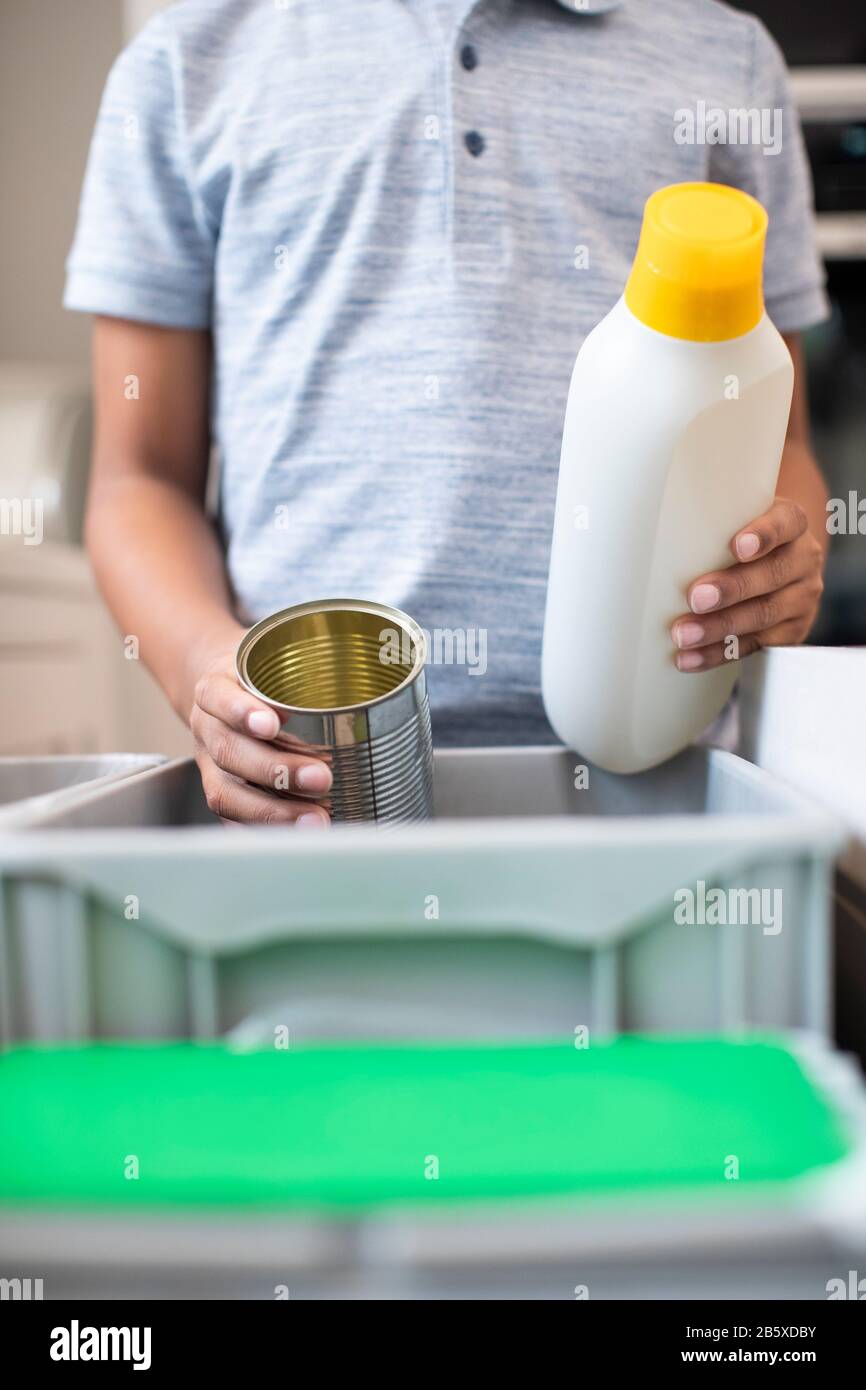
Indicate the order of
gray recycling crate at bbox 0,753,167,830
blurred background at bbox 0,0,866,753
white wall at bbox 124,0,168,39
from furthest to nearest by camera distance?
blurred background at bbox 0,0,866,753
white wall at bbox 124,0,168,39
gray recycling crate at bbox 0,753,167,830

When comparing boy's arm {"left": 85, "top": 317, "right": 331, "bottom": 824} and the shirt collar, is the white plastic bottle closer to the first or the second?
boy's arm {"left": 85, "top": 317, "right": 331, "bottom": 824}

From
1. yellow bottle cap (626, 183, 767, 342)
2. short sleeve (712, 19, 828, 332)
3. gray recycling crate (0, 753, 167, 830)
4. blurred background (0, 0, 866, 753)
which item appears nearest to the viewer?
yellow bottle cap (626, 183, 767, 342)

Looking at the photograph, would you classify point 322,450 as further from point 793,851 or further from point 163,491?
point 793,851

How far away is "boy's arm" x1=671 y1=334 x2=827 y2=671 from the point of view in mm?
457

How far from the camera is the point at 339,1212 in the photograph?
25 centimetres

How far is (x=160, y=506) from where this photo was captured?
774 mm

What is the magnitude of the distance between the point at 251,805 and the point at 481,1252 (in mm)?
255

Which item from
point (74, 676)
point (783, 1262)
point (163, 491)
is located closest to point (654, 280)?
point (783, 1262)

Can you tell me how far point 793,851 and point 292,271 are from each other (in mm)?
557

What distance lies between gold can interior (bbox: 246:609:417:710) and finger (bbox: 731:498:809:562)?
15cm

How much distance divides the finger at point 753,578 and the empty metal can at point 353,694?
0.42ft

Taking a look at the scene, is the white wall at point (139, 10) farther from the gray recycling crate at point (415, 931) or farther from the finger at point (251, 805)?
the gray recycling crate at point (415, 931)

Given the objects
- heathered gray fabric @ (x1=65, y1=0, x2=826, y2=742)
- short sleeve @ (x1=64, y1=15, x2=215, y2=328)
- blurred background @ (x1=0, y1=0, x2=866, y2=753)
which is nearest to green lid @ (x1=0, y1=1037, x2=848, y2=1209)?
heathered gray fabric @ (x1=65, y1=0, x2=826, y2=742)

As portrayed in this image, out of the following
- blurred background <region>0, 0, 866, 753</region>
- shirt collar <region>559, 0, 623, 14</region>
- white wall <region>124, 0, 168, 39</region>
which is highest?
white wall <region>124, 0, 168, 39</region>
